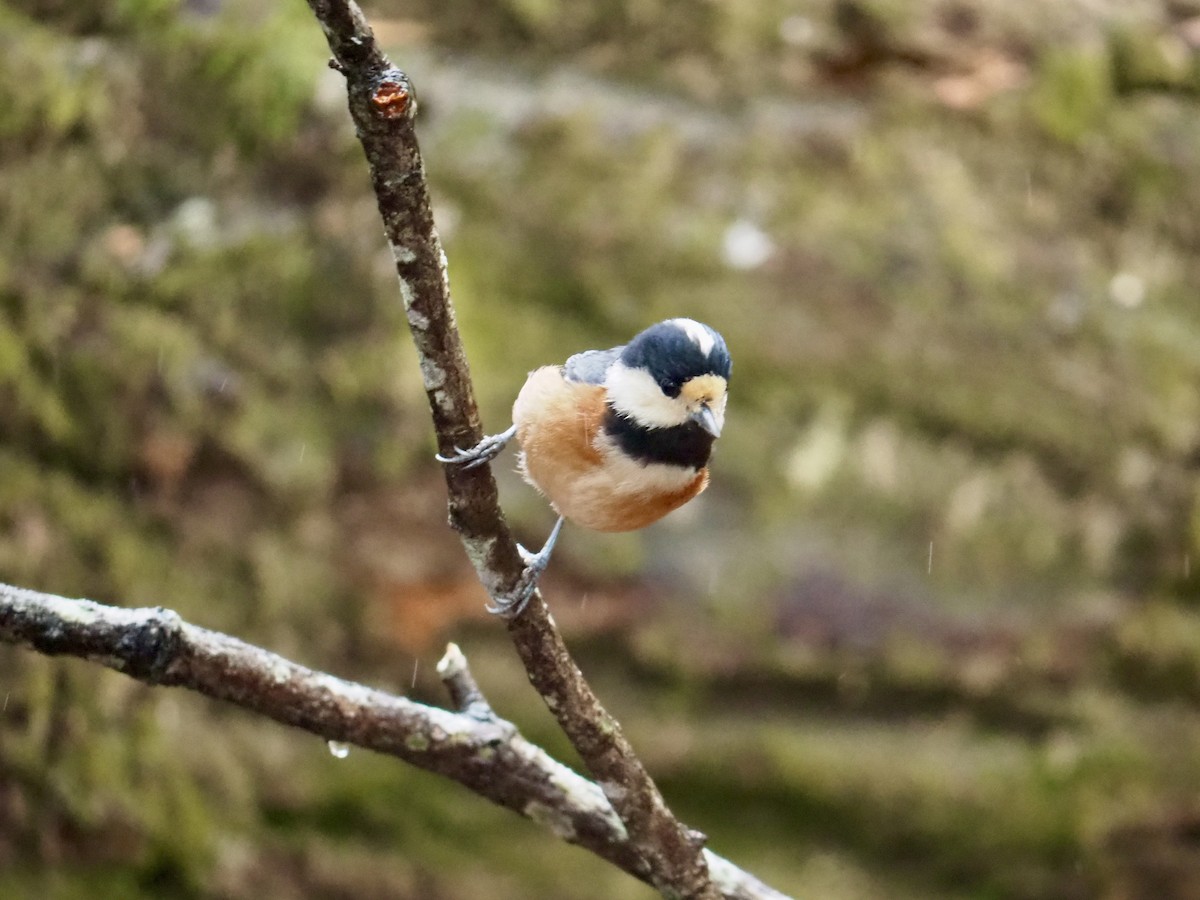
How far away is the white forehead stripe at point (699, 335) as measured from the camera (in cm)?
167

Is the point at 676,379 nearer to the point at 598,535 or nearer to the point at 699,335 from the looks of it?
the point at 699,335

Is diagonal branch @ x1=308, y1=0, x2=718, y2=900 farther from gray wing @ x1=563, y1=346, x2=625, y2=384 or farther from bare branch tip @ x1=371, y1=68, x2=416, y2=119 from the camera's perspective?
gray wing @ x1=563, y1=346, x2=625, y2=384

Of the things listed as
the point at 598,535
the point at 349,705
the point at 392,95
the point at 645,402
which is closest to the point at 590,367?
the point at 645,402

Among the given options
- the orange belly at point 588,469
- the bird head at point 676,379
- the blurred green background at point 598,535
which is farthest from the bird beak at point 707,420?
the blurred green background at point 598,535

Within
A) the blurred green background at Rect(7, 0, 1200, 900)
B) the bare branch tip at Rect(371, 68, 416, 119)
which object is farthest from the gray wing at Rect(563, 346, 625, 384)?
the blurred green background at Rect(7, 0, 1200, 900)

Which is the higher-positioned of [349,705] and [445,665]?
[445,665]

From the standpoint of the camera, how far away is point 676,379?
1684 mm

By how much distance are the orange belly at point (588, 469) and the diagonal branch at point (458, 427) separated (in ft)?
0.75

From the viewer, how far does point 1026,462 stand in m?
3.33

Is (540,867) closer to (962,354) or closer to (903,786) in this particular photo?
(903,786)

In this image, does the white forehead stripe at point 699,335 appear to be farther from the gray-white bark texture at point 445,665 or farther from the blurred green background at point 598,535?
the blurred green background at point 598,535

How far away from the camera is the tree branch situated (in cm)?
141

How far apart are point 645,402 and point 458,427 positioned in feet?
1.38

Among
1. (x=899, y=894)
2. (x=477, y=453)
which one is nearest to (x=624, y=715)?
(x=899, y=894)
